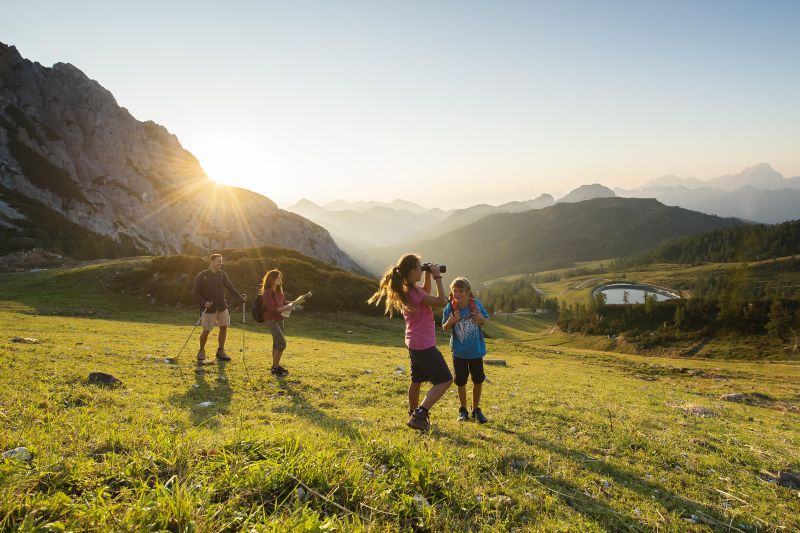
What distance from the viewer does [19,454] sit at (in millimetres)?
4598

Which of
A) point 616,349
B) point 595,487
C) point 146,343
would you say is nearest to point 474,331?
point 595,487

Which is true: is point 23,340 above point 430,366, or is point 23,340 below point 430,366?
below

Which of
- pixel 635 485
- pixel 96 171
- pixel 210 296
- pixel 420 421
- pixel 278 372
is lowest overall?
pixel 635 485

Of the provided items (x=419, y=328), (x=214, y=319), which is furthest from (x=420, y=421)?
(x=214, y=319)

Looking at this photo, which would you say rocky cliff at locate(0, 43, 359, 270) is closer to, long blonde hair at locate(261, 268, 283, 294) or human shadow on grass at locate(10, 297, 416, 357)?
human shadow on grass at locate(10, 297, 416, 357)

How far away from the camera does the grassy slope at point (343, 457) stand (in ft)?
13.5

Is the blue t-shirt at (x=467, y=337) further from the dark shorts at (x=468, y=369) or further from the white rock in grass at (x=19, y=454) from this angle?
the white rock in grass at (x=19, y=454)

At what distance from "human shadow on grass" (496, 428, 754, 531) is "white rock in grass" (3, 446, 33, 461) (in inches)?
273

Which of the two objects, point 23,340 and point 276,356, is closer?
point 276,356

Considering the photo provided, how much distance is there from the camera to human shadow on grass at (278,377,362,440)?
7.91 meters

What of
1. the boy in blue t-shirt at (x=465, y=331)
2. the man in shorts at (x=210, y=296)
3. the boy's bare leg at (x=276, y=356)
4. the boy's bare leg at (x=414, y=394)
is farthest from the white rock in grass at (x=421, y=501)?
the man in shorts at (x=210, y=296)

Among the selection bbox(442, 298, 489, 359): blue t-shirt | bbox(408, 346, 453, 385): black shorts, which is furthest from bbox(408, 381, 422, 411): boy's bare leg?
bbox(442, 298, 489, 359): blue t-shirt

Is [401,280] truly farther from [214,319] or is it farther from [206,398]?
[214,319]

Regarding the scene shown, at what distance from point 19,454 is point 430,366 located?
21.2 feet
